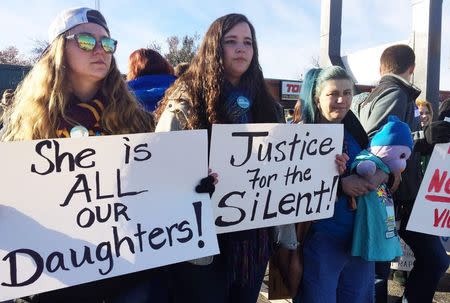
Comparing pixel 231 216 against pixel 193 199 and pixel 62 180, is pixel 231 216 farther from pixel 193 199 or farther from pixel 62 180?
pixel 62 180

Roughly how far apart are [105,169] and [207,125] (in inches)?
19.3

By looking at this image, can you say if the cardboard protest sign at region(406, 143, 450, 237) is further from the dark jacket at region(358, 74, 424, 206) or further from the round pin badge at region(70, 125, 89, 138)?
the round pin badge at region(70, 125, 89, 138)

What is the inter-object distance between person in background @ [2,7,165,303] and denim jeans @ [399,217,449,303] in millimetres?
1802

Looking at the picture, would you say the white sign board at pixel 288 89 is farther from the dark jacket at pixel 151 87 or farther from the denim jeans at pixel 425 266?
the denim jeans at pixel 425 266

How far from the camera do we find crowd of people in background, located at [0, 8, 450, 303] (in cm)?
167

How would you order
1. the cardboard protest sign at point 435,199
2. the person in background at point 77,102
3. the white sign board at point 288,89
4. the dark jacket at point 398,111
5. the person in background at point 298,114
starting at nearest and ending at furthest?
the person in background at point 77,102
the person in background at point 298,114
the cardboard protest sign at point 435,199
the dark jacket at point 398,111
the white sign board at point 288,89

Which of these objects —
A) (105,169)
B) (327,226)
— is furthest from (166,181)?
(327,226)

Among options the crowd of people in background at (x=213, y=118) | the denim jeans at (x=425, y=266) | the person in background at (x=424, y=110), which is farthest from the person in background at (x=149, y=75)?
the person in background at (x=424, y=110)

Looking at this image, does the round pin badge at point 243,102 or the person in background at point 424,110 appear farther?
the person in background at point 424,110

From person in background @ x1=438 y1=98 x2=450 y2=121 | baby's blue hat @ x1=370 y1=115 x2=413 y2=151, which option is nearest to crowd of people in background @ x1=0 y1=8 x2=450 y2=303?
baby's blue hat @ x1=370 y1=115 x2=413 y2=151

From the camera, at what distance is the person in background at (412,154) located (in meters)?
2.75

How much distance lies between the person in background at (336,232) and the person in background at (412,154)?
1.88ft

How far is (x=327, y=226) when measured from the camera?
2.25 metres

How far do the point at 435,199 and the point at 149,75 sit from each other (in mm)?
2091
